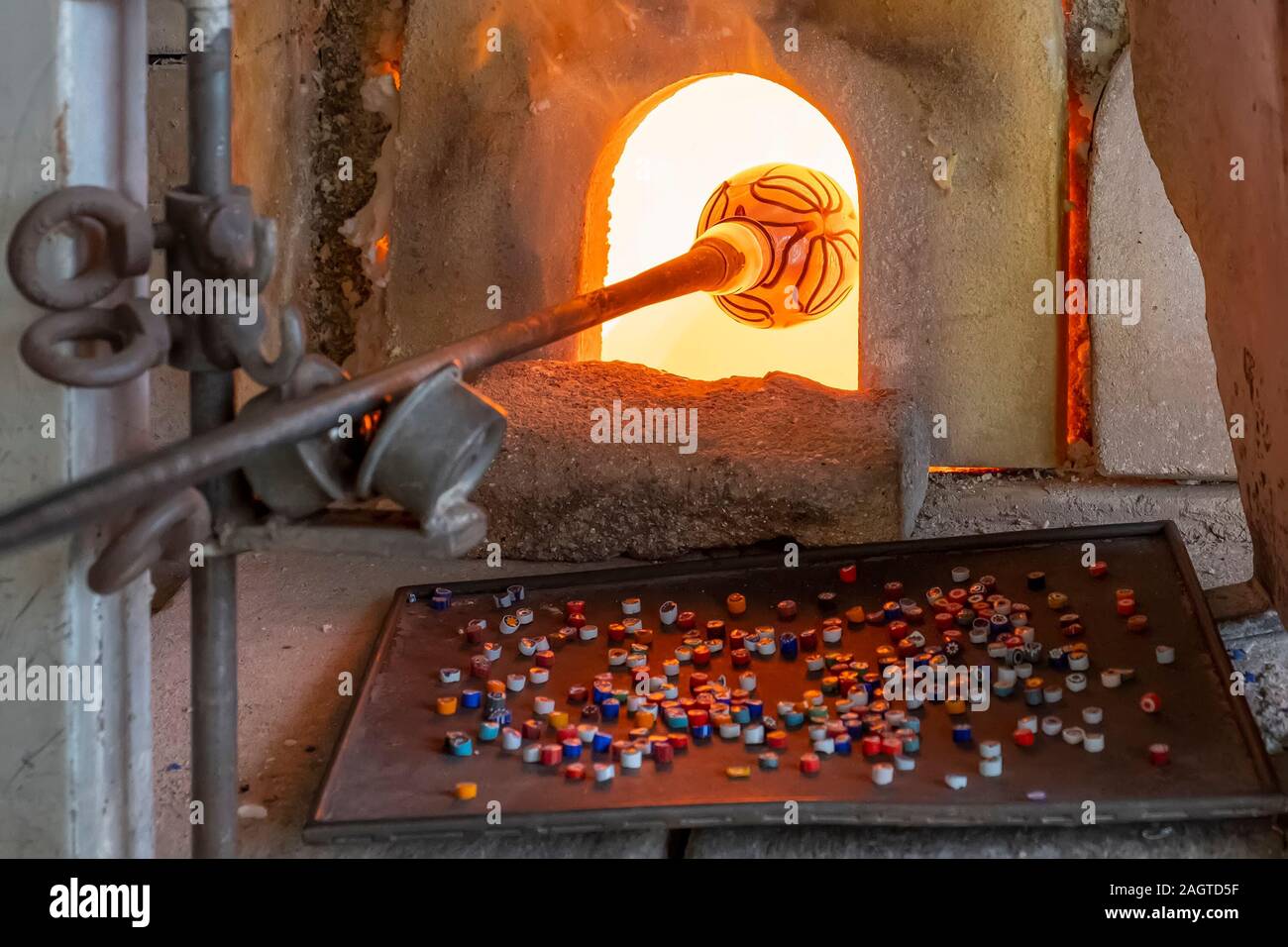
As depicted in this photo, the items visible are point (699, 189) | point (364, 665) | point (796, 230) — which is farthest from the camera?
point (699, 189)

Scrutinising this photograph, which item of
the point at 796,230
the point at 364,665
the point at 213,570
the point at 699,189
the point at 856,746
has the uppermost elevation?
the point at 699,189

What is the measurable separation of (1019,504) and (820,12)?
1070mm

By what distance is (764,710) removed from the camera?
2121mm

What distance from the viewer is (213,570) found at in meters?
1.52

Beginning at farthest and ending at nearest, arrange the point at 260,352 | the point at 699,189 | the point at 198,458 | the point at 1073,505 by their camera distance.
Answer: the point at 699,189, the point at 1073,505, the point at 260,352, the point at 198,458

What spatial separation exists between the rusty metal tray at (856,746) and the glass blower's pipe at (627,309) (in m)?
0.53

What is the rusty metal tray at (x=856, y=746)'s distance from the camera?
182 centimetres

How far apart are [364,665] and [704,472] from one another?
0.73m

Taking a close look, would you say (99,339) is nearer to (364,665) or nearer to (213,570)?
(213,570)

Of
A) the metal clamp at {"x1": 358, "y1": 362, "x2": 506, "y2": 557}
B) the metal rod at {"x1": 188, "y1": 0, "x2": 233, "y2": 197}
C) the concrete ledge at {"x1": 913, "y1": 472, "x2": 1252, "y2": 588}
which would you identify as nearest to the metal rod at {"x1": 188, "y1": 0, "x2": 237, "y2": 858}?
the metal rod at {"x1": 188, "y1": 0, "x2": 233, "y2": 197}

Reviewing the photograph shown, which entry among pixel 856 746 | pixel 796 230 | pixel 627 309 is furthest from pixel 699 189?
pixel 856 746

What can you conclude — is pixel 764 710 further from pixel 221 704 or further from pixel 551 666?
pixel 221 704

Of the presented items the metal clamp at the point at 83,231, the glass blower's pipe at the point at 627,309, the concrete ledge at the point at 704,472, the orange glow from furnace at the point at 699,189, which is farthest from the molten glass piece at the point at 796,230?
the metal clamp at the point at 83,231

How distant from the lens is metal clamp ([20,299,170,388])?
136 centimetres
